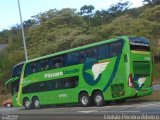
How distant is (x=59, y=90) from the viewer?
83.5 feet

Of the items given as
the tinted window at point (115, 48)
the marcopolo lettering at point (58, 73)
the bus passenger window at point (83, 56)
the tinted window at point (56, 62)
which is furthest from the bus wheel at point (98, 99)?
the tinted window at point (56, 62)

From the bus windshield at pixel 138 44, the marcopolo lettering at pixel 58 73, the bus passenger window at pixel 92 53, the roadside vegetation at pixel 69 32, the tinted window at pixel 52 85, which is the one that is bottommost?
the tinted window at pixel 52 85

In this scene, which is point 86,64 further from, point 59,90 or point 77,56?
point 59,90

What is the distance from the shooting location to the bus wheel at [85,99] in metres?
23.3

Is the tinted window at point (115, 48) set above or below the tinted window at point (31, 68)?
above

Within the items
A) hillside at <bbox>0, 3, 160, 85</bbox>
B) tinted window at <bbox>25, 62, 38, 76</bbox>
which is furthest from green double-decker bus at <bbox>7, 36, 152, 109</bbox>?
hillside at <bbox>0, 3, 160, 85</bbox>

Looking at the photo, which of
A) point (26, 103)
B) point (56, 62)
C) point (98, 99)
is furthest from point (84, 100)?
point (26, 103)

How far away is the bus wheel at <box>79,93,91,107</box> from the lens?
23.3 m

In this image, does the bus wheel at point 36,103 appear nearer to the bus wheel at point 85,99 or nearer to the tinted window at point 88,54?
the bus wheel at point 85,99

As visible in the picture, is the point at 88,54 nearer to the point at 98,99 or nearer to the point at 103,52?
the point at 103,52

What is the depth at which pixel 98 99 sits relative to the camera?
902 inches

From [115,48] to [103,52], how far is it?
0.77 meters

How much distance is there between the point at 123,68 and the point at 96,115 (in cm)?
1733

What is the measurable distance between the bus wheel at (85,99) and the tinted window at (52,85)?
2.61 feet
